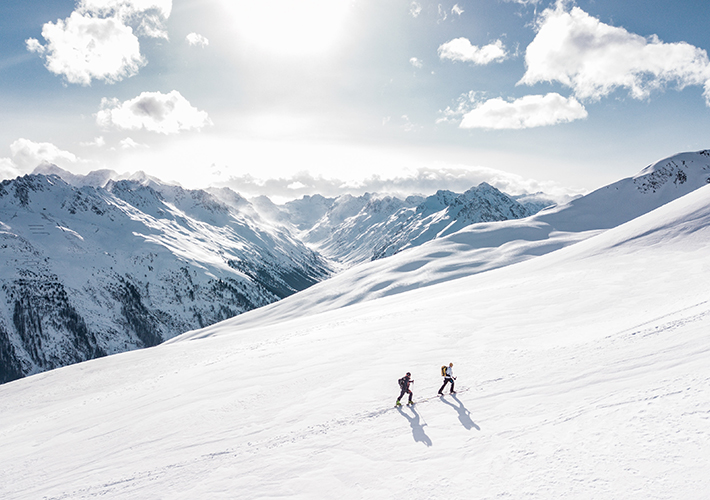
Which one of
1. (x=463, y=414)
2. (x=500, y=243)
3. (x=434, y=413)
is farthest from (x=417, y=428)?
(x=500, y=243)

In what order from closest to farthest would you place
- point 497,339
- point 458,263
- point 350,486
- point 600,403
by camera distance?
point 350,486 < point 600,403 < point 497,339 < point 458,263

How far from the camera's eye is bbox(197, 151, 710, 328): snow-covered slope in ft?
238

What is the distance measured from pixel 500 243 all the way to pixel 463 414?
287 ft

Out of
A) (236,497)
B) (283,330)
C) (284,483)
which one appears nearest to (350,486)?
(284,483)

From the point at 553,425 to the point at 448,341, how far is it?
33.7 feet

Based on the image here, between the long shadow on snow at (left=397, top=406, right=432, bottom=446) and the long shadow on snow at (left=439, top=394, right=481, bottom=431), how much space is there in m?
1.35

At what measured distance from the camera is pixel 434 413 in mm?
13414

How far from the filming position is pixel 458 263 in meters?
78.6

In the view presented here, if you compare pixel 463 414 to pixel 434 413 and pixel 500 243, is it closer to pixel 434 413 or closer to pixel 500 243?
pixel 434 413

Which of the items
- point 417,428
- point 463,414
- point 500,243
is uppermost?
point 500,243

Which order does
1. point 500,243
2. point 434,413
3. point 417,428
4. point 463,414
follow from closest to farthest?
point 417,428 < point 463,414 < point 434,413 < point 500,243

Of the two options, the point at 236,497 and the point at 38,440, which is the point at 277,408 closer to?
the point at 236,497

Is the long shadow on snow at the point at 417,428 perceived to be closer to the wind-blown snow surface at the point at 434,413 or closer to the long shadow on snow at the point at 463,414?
the wind-blown snow surface at the point at 434,413

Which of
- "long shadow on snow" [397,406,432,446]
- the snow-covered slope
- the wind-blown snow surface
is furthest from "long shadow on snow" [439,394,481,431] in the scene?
the snow-covered slope
